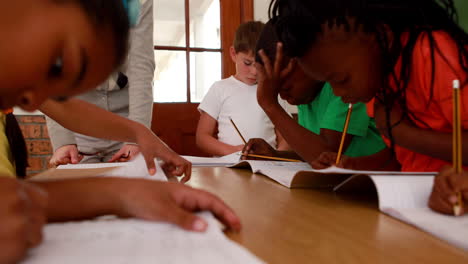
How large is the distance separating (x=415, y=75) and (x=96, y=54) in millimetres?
558

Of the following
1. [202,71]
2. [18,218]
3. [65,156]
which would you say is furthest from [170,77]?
[18,218]

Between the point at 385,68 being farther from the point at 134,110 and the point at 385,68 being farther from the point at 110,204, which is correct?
the point at 134,110

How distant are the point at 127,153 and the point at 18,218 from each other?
79cm

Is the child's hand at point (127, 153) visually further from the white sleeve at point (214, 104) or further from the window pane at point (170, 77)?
the window pane at point (170, 77)

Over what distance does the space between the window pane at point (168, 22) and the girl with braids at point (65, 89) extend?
2.00 metres

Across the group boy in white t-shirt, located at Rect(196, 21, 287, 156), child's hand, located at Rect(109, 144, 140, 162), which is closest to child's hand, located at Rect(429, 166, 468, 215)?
child's hand, located at Rect(109, 144, 140, 162)

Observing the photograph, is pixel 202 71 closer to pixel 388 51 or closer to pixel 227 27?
pixel 227 27

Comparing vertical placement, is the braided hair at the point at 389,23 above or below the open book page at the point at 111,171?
above

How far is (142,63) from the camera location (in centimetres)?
117

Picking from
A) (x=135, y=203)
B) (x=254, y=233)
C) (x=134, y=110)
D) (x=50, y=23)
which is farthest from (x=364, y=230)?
(x=134, y=110)

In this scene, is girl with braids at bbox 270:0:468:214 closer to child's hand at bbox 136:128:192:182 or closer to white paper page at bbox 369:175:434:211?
white paper page at bbox 369:175:434:211

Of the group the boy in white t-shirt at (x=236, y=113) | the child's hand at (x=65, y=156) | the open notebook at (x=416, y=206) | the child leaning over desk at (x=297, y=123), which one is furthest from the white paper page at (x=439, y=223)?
the boy in white t-shirt at (x=236, y=113)

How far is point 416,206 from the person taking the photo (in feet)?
1.49

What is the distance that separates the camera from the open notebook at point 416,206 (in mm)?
365
